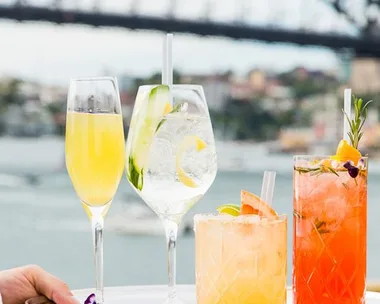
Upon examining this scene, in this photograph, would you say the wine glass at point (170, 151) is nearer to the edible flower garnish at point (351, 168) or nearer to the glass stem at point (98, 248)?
the glass stem at point (98, 248)

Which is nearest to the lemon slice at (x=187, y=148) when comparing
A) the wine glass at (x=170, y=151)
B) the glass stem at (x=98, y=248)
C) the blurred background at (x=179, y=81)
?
the wine glass at (x=170, y=151)

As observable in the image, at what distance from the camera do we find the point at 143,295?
3.58 ft

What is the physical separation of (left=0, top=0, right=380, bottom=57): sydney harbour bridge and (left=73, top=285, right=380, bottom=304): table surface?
18.2 feet

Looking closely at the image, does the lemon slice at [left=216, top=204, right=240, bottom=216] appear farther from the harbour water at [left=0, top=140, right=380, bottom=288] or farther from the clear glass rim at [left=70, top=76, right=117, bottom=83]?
the harbour water at [left=0, top=140, right=380, bottom=288]

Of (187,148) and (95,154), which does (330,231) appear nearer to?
(187,148)

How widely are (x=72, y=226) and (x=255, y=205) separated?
1487cm

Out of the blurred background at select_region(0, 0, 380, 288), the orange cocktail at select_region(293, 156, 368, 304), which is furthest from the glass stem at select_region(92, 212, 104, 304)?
the blurred background at select_region(0, 0, 380, 288)

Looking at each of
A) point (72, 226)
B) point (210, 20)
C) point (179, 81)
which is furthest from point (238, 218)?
point (72, 226)

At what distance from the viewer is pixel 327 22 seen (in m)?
8.25

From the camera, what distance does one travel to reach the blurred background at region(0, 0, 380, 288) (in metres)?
7.43

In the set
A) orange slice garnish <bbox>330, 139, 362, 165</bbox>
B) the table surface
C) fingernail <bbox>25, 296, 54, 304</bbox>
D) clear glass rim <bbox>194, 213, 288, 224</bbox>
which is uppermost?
orange slice garnish <bbox>330, 139, 362, 165</bbox>

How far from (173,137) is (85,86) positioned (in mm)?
133

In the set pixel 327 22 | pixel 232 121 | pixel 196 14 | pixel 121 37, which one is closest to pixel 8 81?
pixel 121 37

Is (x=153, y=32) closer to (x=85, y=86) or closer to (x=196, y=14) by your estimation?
(x=196, y=14)
